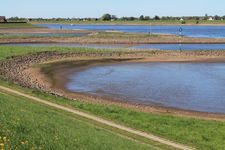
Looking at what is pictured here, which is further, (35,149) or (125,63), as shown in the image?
(125,63)

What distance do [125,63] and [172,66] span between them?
6.20 meters

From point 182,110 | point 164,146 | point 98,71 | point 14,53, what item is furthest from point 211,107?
point 14,53

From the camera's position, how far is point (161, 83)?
144 feet

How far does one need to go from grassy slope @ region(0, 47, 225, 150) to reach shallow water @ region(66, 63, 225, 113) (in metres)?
6.27

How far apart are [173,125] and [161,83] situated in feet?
64.0

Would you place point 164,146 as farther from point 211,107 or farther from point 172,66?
point 172,66

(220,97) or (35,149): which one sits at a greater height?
(35,149)

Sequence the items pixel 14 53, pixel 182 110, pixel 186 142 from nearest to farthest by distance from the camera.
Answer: pixel 186 142 → pixel 182 110 → pixel 14 53

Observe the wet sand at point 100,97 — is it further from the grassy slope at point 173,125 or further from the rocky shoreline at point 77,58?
the grassy slope at point 173,125

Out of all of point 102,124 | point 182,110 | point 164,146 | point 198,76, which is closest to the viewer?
point 164,146

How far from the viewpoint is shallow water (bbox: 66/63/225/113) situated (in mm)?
35250

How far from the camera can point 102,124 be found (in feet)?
77.4

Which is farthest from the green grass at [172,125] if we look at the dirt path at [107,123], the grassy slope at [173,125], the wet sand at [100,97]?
the wet sand at [100,97]

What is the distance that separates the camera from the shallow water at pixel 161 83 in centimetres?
3525
